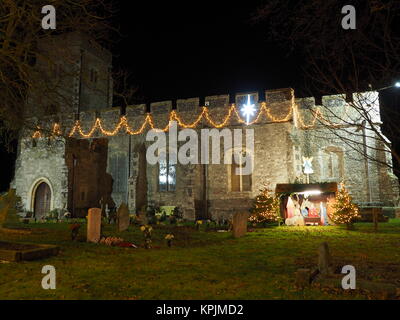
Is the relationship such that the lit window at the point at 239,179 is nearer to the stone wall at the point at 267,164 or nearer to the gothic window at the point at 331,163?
the stone wall at the point at 267,164

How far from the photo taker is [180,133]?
22375mm

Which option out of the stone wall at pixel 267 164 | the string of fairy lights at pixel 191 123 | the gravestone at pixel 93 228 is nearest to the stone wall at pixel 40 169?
the string of fairy lights at pixel 191 123

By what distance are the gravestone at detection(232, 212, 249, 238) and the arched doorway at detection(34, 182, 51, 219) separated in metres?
16.8

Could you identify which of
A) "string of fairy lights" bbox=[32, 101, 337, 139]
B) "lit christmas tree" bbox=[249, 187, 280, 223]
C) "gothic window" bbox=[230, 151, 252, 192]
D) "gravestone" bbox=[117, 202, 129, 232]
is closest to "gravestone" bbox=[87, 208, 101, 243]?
"gravestone" bbox=[117, 202, 129, 232]

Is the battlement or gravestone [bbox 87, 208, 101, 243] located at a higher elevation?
the battlement

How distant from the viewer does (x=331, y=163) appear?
2108 cm

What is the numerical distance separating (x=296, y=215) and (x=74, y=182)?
48.3 ft

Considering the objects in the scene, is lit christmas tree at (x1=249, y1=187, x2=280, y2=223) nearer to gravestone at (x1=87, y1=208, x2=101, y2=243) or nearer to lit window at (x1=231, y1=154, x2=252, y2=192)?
lit window at (x1=231, y1=154, x2=252, y2=192)

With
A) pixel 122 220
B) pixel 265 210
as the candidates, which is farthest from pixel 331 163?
pixel 122 220

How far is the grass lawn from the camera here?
5.58 metres

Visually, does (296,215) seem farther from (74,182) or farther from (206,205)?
(74,182)

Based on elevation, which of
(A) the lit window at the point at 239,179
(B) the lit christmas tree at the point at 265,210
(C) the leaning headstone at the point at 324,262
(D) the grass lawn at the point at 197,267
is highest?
(A) the lit window at the point at 239,179

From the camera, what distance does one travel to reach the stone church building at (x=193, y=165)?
19.9m

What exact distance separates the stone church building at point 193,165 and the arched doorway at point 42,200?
71 mm
